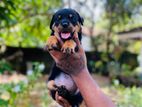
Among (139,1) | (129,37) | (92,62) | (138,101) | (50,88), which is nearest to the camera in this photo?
(50,88)

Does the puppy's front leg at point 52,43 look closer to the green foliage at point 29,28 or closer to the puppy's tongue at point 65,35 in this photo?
the puppy's tongue at point 65,35

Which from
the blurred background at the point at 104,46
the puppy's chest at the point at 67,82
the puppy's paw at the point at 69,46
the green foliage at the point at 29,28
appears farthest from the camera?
the blurred background at the point at 104,46

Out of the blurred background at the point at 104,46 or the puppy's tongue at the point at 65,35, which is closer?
the puppy's tongue at the point at 65,35

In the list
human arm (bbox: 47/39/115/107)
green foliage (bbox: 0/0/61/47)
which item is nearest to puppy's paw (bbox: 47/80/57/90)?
human arm (bbox: 47/39/115/107)

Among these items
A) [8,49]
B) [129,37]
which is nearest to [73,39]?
[8,49]

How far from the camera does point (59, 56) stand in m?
2.07

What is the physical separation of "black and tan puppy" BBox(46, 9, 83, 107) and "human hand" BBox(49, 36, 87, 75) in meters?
0.03

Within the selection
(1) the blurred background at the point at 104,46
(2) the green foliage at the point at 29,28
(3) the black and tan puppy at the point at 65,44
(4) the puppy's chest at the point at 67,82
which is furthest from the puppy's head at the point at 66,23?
(1) the blurred background at the point at 104,46

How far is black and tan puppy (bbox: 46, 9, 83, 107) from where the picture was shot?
202 centimetres

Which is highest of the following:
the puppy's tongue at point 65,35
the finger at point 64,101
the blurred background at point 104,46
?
the puppy's tongue at point 65,35

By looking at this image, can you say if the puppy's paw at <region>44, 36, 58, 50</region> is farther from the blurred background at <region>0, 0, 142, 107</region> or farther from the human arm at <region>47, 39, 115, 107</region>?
the blurred background at <region>0, 0, 142, 107</region>

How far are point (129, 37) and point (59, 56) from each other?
75.4 ft

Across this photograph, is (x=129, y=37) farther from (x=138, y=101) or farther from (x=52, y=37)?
(x=52, y=37)

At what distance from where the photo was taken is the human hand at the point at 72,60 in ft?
6.71
